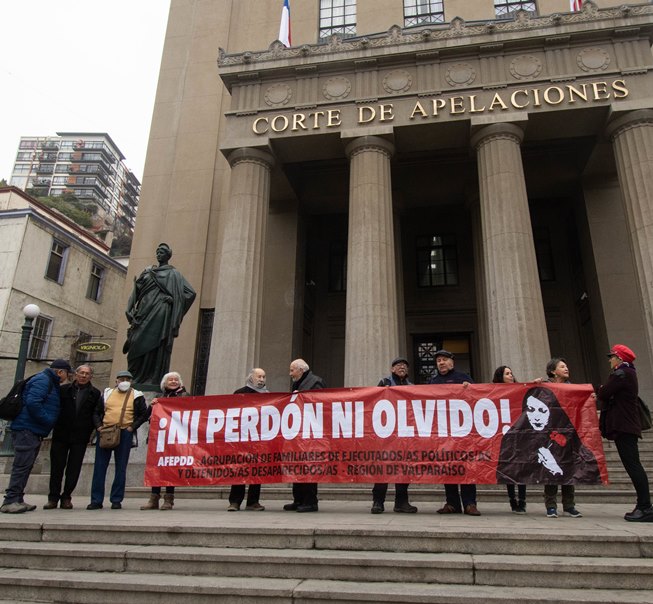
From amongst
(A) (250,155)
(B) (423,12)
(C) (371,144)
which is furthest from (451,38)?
(A) (250,155)

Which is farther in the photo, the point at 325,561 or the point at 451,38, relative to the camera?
the point at 451,38

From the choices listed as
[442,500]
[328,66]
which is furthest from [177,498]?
[328,66]

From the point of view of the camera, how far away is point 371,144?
51.5 ft

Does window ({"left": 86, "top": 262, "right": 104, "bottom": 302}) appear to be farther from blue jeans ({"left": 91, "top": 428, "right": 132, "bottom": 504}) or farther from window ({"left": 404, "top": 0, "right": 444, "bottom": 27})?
blue jeans ({"left": 91, "top": 428, "right": 132, "bottom": 504})

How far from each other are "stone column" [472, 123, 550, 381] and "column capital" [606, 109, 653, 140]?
8.36 feet

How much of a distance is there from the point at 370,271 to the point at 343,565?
10409 millimetres

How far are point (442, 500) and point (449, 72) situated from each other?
12.9 metres

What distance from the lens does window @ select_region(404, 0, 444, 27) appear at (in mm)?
20719

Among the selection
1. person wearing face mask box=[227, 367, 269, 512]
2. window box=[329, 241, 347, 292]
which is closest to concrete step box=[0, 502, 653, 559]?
person wearing face mask box=[227, 367, 269, 512]

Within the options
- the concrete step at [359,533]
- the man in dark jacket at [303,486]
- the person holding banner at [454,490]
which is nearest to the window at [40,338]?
the concrete step at [359,533]

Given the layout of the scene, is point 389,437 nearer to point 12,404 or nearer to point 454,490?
point 454,490

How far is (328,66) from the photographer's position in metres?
16.6

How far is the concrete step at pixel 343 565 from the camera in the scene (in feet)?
13.5

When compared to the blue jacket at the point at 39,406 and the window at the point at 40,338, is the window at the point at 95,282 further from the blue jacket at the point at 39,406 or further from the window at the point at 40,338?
the blue jacket at the point at 39,406
